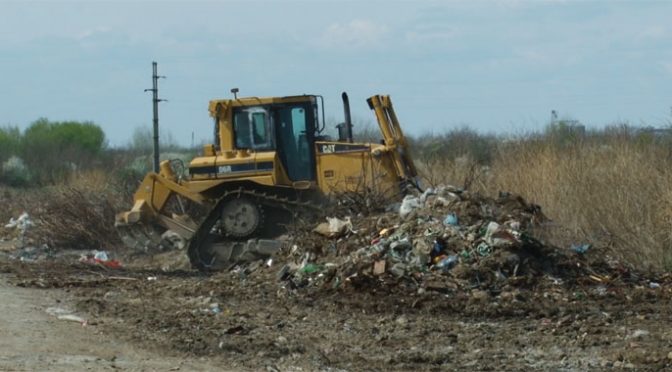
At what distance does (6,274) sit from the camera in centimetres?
1816

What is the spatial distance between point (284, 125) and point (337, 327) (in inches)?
330

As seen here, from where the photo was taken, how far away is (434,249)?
14852 mm

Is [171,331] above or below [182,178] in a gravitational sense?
below

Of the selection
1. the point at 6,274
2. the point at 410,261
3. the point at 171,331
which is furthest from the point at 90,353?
the point at 6,274

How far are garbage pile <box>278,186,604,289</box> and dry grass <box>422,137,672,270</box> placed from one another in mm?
1521

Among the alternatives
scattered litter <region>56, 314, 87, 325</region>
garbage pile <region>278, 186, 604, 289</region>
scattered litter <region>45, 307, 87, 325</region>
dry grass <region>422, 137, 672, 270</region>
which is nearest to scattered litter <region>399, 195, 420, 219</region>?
garbage pile <region>278, 186, 604, 289</region>

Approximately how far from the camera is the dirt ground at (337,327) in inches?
408

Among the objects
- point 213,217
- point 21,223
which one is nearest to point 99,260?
point 213,217

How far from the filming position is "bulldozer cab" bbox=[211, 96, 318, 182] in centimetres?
2019

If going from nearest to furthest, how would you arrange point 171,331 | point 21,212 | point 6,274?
point 171,331, point 6,274, point 21,212

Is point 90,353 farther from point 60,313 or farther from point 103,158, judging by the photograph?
point 103,158

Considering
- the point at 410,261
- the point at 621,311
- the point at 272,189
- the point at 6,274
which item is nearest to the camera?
the point at 621,311

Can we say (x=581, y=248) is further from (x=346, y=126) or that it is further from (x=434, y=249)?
(x=346, y=126)

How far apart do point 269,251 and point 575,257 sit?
5.70 metres
